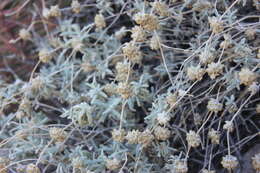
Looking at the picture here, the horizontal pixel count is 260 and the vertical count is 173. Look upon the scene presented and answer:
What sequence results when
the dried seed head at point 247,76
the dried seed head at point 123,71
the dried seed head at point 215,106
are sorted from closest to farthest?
the dried seed head at point 247,76
the dried seed head at point 215,106
the dried seed head at point 123,71

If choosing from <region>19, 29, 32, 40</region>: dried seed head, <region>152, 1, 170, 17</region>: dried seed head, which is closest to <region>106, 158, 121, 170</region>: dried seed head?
<region>152, 1, 170, 17</region>: dried seed head

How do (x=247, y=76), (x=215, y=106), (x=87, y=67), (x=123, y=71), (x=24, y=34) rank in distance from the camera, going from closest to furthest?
(x=247, y=76) → (x=215, y=106) → (x=123, y=71) → (x=87, y=67) → (x=24, y=34)

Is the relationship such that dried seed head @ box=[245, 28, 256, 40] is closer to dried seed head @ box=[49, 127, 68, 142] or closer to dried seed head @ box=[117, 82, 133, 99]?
dried seed head @ box=[117, 82, 133, 99]

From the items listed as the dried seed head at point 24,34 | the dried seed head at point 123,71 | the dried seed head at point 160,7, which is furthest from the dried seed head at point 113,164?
the dried seed head at point 24,34

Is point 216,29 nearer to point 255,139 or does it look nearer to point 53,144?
point 255,139

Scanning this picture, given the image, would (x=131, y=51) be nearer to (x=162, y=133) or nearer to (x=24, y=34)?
(x=162, y=133)

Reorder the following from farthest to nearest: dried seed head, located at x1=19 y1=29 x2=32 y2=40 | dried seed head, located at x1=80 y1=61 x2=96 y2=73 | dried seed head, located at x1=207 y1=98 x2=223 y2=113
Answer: dried seed head, located at x1=19 y1=29 x2=32 y2=40 < dried seed head, located at x1=80 y1=61 x2=96 y2=73 < dried seed head, located at x1=207 y1=98 x2=223 y2=113

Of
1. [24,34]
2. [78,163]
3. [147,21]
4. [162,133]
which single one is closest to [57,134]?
[78,163]

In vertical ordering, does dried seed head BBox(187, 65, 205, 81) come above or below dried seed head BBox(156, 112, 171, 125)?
above

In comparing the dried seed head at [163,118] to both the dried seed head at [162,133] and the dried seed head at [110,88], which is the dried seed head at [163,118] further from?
the dried seed head at [110,88]
